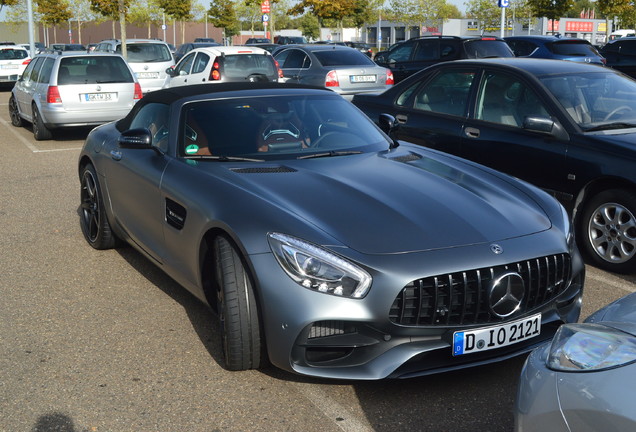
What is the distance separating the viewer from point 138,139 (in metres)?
5.07

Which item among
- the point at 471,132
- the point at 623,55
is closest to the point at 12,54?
the point at 623,55

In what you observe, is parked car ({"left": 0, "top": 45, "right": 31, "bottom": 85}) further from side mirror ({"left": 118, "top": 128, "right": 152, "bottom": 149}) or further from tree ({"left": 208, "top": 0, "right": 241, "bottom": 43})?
tree ({"left": 208, "top": 0, "right": 241, "bottom": 43})

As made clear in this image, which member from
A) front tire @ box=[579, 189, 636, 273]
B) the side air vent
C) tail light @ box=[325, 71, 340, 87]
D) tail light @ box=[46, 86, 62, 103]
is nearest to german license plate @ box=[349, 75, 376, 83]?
tail light @ box=[325, 71, 340, 87]

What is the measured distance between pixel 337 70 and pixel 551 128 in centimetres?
1031

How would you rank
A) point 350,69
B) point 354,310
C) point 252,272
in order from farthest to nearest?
point 350,69 < point 252,272 < point 354,310

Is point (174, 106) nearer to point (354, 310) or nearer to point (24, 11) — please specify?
point (354, 310)

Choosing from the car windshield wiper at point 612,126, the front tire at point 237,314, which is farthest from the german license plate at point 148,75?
the front tire at point 237,314

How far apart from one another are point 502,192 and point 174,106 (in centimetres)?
221

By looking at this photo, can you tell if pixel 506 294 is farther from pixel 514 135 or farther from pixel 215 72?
pixel 215 72

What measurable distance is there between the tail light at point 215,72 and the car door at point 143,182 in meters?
10.6

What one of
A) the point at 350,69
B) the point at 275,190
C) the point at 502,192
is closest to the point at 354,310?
the point at 275,190

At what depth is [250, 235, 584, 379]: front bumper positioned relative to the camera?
11.5ft

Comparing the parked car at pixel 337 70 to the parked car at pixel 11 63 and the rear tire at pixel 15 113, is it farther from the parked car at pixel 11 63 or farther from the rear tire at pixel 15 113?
the parked car at pixel 11 63

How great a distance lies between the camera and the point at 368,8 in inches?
2926
